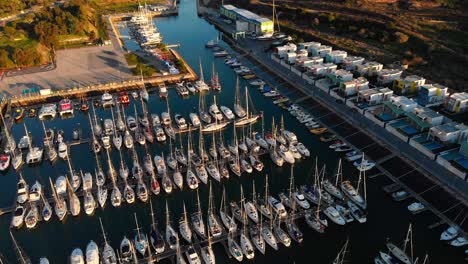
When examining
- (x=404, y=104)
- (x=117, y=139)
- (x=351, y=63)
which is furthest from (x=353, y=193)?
(x=351, y=63)

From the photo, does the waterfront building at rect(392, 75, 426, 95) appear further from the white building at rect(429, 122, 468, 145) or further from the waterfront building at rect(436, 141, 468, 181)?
the waterfront building at rect(436, 141, 468, 181)

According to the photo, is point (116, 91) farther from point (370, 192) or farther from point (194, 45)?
point (370, 192)

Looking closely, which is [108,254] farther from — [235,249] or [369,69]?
[369,69]

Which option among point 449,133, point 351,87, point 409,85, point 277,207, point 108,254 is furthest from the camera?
point 409,85

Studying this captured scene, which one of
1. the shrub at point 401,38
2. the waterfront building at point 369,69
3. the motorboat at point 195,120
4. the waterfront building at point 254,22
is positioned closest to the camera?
the motorboat at point 195,120

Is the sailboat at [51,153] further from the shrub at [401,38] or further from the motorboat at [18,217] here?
the shrub at [401,38]

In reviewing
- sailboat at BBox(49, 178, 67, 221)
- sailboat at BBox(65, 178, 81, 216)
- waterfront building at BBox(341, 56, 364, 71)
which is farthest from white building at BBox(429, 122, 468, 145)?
sailboat at BBox(49, 178, 67, 221)

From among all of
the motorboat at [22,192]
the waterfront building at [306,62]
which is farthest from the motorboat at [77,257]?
the waterfront building at [306,62]
